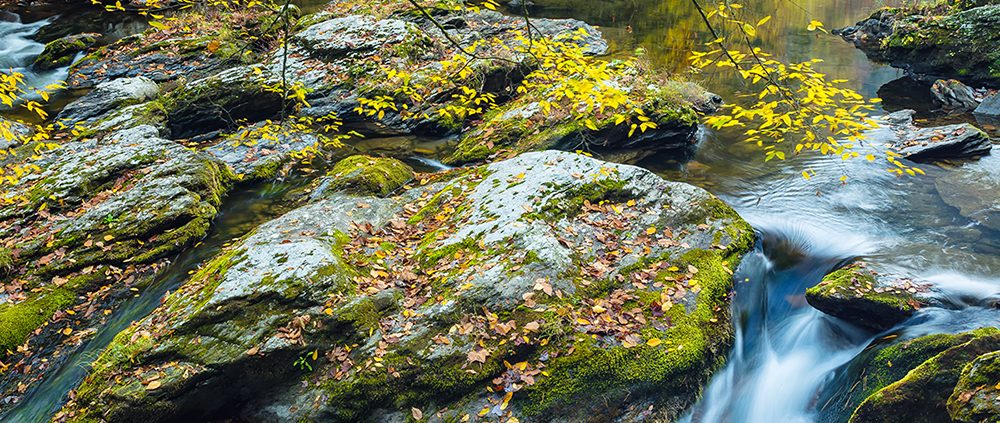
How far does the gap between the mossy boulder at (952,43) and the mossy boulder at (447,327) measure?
1214cm

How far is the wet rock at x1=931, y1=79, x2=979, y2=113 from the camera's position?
465 inches

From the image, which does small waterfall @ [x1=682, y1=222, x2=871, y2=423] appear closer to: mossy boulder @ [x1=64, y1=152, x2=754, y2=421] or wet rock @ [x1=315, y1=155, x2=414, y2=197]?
mossy boulder @ [x1=64, y1=152, x2=754, y2=421]

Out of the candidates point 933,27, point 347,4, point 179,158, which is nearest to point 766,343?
point 179,158

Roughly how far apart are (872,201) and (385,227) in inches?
286

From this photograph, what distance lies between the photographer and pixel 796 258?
6.67 meters

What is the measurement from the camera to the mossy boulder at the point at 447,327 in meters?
4.28

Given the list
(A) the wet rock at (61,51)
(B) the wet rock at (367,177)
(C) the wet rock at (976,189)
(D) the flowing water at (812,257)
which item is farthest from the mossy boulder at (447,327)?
(A) the wet rock at (61,51)

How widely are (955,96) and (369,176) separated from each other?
13.2m

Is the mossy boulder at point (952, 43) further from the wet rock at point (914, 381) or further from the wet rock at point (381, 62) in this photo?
the wet rock at point (914, 381)

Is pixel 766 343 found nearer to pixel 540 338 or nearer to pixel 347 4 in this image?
pixel 540 338

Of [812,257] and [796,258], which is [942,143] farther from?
[796,258]

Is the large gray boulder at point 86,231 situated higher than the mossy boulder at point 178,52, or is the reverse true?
the mossy boulder at point 178,52

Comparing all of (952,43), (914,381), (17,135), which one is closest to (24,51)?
(17,135)

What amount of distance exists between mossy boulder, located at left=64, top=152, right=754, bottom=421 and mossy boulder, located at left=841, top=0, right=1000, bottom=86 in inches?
478
